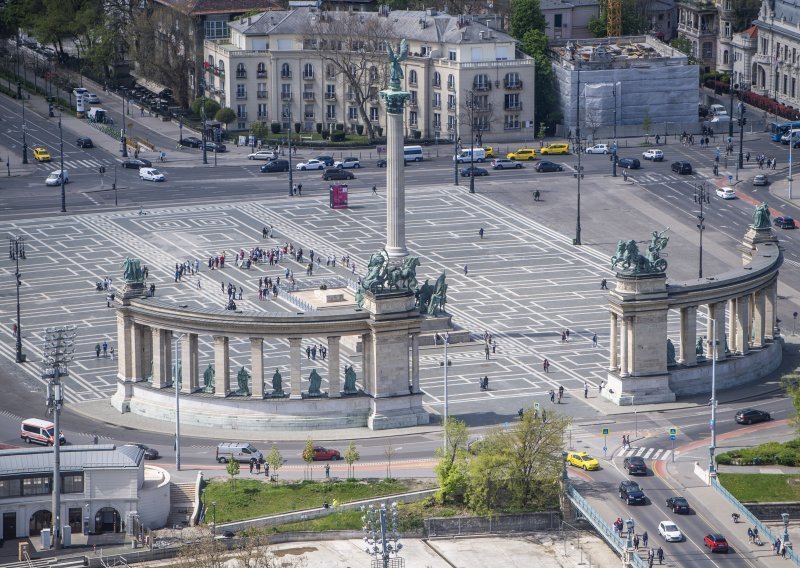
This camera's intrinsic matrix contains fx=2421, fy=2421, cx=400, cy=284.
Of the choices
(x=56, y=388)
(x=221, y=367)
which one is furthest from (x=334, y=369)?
(x=56, y=388)

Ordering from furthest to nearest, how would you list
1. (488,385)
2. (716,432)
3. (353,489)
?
(488,385) < (716,432) < (353,489)

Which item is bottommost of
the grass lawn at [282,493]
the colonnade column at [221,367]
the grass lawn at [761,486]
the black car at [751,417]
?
the grass lawn at [282,493]

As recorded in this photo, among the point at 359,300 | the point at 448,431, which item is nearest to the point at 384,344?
the point at 359,300

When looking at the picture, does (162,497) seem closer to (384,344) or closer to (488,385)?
(384,344)

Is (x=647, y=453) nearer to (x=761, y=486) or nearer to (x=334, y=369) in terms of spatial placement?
(x=761, y=486)

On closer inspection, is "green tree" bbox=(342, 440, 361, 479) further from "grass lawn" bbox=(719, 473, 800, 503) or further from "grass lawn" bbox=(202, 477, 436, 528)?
"grass lawn" bbox=(719, 473, 800, 503)

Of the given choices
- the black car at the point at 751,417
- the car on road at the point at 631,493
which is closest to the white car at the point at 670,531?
the car on road at the point at 631,493

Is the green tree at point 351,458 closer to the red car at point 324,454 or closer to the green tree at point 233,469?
the red car at point 324,454
